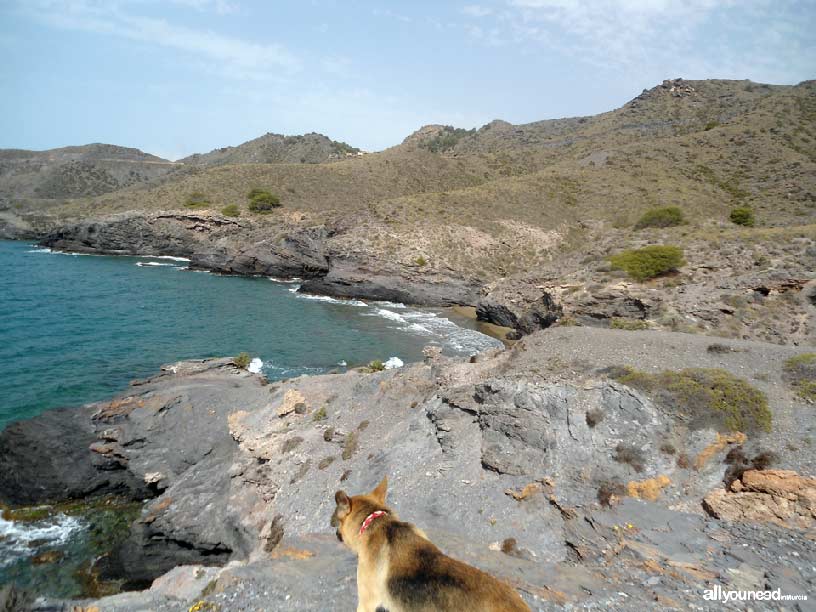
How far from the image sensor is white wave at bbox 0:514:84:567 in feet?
45.9

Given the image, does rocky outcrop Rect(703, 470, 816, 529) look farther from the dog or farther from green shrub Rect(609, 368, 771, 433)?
the dog

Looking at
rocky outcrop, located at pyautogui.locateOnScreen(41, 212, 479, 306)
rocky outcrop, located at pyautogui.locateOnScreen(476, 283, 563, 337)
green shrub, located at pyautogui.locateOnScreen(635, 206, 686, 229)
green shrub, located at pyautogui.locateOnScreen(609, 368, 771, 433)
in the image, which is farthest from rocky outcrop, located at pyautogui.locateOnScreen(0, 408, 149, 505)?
green shrub, located at pyautogui.locateOnScreen(635, 206, 686, 229)

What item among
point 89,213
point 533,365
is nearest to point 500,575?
point 533,365

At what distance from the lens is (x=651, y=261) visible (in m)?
30.5

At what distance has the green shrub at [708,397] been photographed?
11.3m

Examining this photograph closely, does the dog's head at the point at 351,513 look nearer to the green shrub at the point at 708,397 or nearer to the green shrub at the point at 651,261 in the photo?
the green shrub at the point at 708,397

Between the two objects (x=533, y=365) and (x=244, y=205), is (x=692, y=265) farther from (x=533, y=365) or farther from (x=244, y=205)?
(x=244, y=205)

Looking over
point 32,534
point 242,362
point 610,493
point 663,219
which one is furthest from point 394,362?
point 663,219

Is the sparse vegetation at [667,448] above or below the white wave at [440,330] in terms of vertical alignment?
above

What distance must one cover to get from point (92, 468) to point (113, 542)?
4.27m

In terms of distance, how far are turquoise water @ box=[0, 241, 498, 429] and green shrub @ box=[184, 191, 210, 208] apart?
2201cm

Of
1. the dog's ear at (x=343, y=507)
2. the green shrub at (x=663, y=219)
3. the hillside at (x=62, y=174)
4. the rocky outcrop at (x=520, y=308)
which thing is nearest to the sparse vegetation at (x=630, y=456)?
the dog's ear at (x=343, y=507)

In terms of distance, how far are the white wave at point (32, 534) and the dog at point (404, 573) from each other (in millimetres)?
15272

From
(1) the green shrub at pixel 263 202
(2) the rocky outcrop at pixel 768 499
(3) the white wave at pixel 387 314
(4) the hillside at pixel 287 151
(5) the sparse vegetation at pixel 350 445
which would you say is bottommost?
(3) the white wave at pixel 387 314
